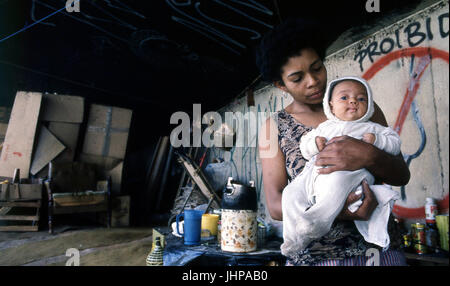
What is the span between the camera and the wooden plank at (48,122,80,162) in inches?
172

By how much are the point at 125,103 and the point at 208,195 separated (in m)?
3.31

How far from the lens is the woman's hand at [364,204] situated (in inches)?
49.2

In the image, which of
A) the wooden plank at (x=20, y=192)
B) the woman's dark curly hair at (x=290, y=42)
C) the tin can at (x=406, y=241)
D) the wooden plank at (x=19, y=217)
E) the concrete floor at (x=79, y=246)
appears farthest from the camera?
the wooden plank at (x=19, y=217)

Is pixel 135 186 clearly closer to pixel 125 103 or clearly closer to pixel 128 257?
pixel 125 103

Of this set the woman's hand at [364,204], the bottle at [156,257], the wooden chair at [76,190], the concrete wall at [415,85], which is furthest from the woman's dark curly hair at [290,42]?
the wooden chair at [76,190]

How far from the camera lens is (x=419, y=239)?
1.43 meters

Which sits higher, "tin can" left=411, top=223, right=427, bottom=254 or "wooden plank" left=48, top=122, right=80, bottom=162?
"wooden plank" left=48, top=122, right=80, bottom=162

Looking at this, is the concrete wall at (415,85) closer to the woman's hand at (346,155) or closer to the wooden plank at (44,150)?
the woman's hand at (346,155)

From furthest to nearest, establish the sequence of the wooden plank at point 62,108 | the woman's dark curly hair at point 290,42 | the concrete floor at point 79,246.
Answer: the wooden plank at point 62,108 < the concrete floor at point 79,246 < the woman's dark curly hair at point 290,42

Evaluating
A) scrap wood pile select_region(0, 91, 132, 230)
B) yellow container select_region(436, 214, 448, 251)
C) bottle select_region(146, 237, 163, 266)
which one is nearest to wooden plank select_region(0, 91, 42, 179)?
scrap wood pile select_region(0, 91, 132, 230)

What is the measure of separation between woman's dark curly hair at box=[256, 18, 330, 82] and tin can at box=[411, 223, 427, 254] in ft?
3.48

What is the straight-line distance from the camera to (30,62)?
4609 millimetres

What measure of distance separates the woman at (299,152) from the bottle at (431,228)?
163 mm

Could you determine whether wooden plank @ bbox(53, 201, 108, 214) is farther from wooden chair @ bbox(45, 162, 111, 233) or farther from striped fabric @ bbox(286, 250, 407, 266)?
striped fabric @ bbox(286, 250, 407, 266)
